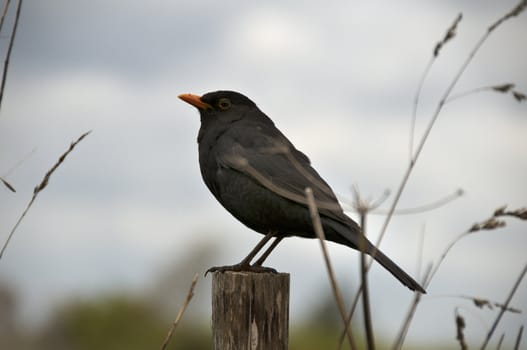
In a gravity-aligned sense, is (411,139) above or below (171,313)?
above

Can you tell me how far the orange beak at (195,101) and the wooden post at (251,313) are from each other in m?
1.97

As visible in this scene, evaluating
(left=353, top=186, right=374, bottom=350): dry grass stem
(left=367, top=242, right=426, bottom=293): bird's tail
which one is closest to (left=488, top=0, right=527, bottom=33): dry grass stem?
(left=353, top=186, right=374, bottom=350): dry grass stem

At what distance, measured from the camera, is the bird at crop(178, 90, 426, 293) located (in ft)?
14.9

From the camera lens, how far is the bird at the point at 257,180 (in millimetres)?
4535

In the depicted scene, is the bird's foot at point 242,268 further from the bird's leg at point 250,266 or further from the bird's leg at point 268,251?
the bird's leg at point 268,251

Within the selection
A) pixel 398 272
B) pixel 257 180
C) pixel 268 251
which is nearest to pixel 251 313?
pixel 398 272

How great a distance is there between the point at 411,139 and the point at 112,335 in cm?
1811

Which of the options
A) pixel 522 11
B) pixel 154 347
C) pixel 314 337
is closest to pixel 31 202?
pixel 522 11

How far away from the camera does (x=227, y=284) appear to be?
3.81m

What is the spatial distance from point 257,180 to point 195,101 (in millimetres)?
1195

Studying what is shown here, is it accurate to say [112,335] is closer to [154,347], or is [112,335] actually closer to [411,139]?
[154,347]

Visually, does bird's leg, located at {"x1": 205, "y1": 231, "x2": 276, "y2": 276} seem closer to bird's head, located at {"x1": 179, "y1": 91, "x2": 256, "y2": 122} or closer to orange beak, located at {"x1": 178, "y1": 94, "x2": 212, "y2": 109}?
bird's head, located at {"x1": 179, "y1": 91, "x2": 256, "y2": 122}

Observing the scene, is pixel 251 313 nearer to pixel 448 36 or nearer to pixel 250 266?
pixel 250 266

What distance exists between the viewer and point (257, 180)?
15.1 ft
